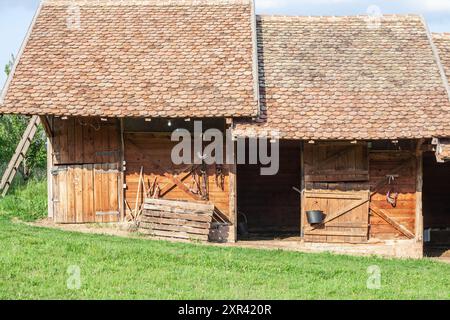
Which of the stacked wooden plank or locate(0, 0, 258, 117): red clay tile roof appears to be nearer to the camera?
the stacked wooden plank

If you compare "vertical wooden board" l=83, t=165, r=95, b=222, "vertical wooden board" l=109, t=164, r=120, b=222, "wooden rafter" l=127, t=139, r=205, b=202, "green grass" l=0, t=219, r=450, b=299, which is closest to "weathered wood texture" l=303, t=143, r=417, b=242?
"green grass" l=0, t=219, r=450, b=299

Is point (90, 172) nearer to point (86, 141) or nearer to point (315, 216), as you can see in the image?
point (86, 141)

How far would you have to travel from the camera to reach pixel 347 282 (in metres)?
11.9

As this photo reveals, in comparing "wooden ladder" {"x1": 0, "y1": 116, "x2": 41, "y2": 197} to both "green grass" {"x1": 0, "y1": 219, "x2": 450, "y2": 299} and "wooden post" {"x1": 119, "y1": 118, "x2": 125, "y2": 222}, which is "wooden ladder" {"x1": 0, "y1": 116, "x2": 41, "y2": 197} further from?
"green grass" {"x1": 0, "y1": 219, "x2": 450, "y2": 299}

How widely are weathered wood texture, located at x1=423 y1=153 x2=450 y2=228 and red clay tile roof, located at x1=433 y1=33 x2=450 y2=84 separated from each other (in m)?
2.65

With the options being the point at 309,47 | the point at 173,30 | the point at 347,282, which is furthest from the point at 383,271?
the point at 173,30

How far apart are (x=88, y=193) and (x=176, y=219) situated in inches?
95.4

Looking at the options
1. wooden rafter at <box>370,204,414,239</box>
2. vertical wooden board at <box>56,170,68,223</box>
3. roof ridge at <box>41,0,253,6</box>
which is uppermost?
roof ridge at <box>41,0,253,6</box>

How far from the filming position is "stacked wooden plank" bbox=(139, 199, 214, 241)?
53.9ft

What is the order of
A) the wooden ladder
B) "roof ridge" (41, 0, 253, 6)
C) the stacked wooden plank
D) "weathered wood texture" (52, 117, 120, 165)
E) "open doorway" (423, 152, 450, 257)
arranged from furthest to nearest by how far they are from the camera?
the wooden ladder
"roof ridge" (41, 0, 253, 6)
"open doorway" (423, 152, 450, 257)
"weathered wood texture" (52, 117, 120, 165)
the stacked wooden plank

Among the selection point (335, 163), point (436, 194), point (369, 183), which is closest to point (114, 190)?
point (335, 163)

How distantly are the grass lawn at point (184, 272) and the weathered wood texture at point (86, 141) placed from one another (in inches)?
97.4
